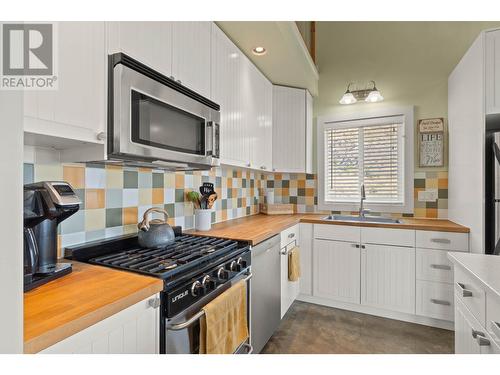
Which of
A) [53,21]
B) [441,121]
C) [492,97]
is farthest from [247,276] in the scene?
[441,121]

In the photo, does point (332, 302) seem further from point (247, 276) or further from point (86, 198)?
point (86, 198)

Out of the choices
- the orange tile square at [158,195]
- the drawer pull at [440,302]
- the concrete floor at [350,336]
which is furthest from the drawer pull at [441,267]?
the orange tile square at [158,195]

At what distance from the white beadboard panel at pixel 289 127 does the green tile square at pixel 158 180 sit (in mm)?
1488

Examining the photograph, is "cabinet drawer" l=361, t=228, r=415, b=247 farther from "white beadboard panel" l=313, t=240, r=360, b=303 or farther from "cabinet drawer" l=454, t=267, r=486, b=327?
"cabinet drawer" l=454, t=267, r=486, b=327

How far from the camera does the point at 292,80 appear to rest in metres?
2.82

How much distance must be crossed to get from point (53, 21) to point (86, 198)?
77 centimetres

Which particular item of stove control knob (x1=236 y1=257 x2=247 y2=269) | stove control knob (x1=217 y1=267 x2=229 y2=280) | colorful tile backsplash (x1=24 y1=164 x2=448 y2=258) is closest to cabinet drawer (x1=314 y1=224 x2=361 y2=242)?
colorful tile backsplash (x1=24 y1=164 x2=448 y2=258)

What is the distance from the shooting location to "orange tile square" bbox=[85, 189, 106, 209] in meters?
1.34

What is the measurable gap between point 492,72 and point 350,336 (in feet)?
7.16

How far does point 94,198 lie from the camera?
1376 millimetres

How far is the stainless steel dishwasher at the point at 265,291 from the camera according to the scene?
1.72 metres

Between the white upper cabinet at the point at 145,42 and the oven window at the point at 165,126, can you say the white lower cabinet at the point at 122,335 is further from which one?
the white upper cabinet at the point at 145,42

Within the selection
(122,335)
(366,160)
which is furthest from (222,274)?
(366,160)

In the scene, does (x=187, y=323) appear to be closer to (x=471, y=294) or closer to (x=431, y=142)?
(x=471, y=294)
